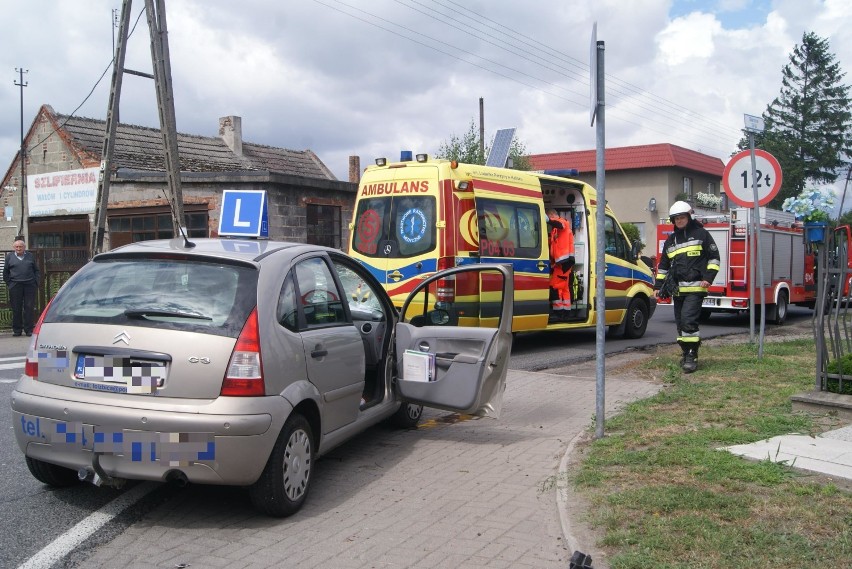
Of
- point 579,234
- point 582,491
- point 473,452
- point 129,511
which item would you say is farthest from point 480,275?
point 129,511

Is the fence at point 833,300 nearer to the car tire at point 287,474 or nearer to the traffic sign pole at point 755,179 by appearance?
the traffic sign pole at point 755,179

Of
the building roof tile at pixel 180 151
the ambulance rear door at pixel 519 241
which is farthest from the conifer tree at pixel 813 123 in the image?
the ambulance rear door at pixel 519 241

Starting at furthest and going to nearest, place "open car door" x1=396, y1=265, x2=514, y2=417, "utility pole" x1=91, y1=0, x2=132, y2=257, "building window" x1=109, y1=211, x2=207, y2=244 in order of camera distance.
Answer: "building window" x1=109, y1=211, x2=207, y2=244
"utility pole" x1=91, y1=0, x2=132, y2=257
"open car door" x1=396, y1=265, x2=514, y2=417

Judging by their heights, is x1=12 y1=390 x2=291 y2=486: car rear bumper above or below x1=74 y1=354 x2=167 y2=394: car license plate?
below

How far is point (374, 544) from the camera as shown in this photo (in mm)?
4277

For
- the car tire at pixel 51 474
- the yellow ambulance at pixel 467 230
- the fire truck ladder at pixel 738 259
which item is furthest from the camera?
the fire truck ladder at pixel 738 259

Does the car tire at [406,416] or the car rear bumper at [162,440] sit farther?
the car tire at [406,416]

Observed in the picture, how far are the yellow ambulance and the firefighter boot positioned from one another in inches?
79.0

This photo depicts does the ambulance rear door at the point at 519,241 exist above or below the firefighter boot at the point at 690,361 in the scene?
above

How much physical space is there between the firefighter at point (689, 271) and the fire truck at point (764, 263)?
6599 mm

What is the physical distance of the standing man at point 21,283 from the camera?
14836 mm

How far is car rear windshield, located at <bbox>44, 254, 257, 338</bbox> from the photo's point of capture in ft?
14.5

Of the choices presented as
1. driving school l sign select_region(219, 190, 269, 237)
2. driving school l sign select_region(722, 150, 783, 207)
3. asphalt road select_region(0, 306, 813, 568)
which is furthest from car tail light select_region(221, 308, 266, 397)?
driving school l sign select_region(722, 150, 783, 207)

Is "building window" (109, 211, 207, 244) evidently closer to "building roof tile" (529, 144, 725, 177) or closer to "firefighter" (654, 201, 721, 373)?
"firefighter" (654, 201, 721, 373)
